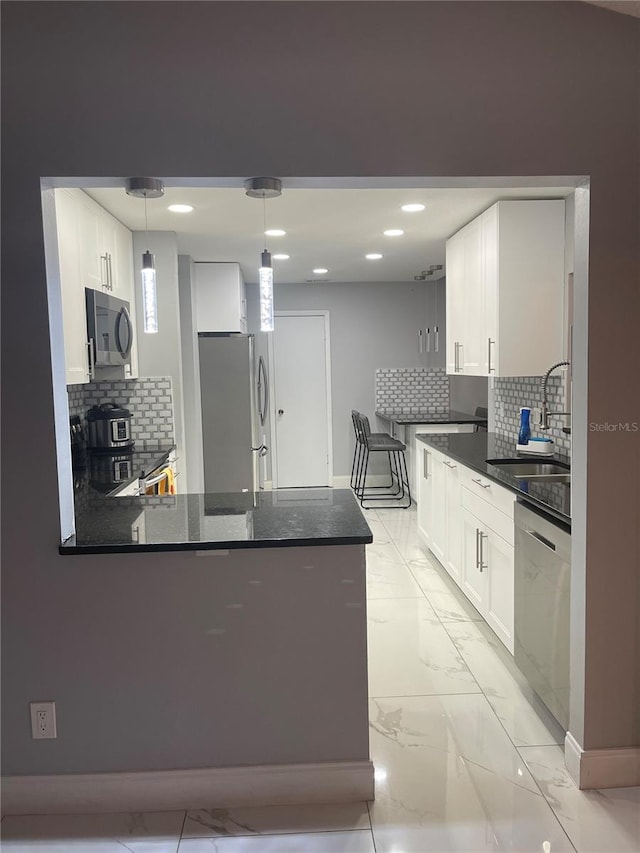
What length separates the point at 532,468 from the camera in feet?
11.0

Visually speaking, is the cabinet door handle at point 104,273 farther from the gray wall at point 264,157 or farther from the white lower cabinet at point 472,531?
the white lower cabinet at point 472,531

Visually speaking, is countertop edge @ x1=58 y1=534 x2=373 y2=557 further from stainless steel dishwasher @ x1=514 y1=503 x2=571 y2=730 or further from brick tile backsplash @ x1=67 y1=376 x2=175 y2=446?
brick tile backsplash @ x1=67 y1=376 x2=175 y2=446

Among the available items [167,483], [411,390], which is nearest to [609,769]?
[167,483]

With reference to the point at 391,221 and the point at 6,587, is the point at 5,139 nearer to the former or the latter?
the point at 6,587

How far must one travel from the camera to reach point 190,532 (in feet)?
6.59

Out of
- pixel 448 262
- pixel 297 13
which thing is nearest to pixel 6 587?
pixel 297 13

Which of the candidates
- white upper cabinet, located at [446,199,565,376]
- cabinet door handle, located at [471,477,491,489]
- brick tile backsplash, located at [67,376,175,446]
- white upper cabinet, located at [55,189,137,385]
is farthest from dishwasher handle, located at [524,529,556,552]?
brick tile backsplash, located at [67,376,175,446]

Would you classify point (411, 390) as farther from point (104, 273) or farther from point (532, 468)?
point (104, 273)

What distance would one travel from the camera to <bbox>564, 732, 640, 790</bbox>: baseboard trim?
2033 millimetres

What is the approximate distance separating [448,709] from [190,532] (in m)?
1.37

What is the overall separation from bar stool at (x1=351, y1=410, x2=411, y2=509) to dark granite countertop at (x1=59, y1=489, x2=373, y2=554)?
3.39 m

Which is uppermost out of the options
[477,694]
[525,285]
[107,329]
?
[525,285]

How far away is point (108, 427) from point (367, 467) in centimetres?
355

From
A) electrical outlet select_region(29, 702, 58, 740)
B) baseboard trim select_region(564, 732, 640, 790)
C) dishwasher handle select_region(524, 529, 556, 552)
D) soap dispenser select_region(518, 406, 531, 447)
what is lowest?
baseboard trim select_region(564, 732, 640, 790)
